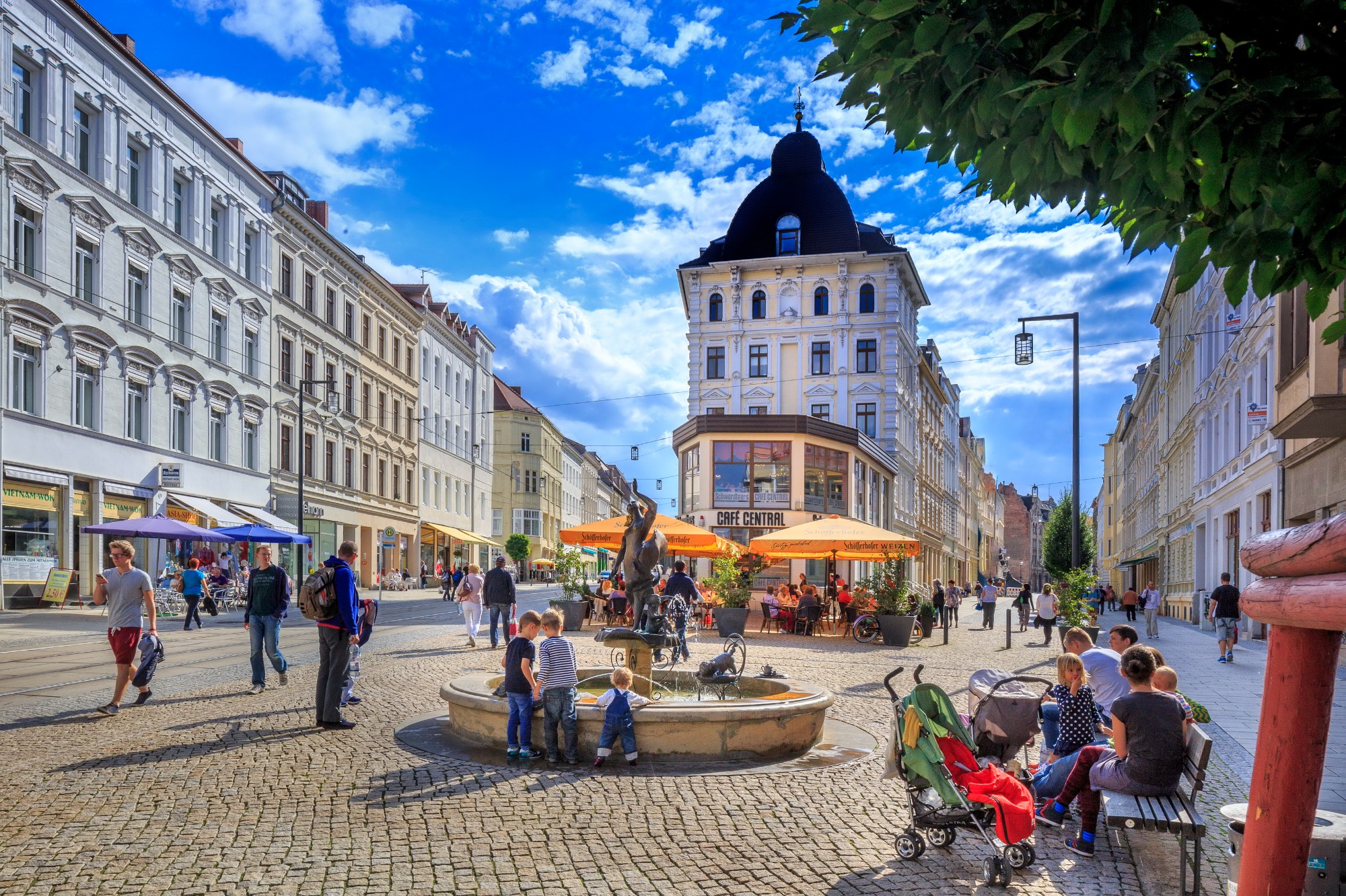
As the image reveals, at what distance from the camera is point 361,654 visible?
58.6 feet

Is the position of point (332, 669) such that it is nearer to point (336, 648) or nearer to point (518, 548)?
point (336, 648)

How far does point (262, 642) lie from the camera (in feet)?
41.1

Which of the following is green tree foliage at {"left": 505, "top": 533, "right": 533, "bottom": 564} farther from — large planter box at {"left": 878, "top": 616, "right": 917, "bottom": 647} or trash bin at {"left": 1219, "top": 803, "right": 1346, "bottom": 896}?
trash bin at {"left": 1219, "top": 803, "right": 1346, "bottom": 896}

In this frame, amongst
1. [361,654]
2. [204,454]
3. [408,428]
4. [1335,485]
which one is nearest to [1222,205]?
[361,654]

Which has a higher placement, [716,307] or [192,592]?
[716,307]

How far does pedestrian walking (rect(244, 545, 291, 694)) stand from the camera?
1199cm

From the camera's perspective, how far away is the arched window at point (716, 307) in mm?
53406

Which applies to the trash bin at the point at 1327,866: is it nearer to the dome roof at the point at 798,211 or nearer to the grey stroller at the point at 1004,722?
the grey stroller at the point at 1004,722

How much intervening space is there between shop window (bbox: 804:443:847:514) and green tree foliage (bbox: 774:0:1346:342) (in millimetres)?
38931

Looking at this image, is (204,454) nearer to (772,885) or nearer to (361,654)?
(361,654)

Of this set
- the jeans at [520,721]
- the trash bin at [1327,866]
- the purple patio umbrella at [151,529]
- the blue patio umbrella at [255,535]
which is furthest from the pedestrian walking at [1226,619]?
the blue patio umbrella at [255,535]

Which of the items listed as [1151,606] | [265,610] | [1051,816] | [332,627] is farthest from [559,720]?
[1151,606]

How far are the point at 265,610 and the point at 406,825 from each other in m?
6.23

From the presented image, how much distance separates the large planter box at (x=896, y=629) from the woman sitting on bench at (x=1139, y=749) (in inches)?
625
